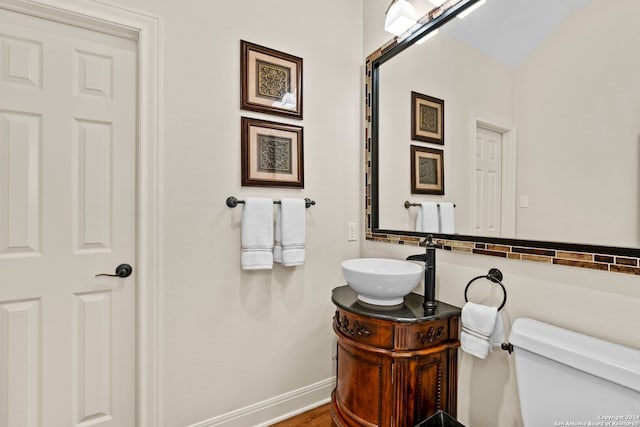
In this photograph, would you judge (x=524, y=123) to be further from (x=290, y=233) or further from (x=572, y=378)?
(x=290, y=233)

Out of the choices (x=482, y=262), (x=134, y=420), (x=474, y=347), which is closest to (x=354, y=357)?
(x=474, y=347)

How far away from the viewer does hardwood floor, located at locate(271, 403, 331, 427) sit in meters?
1.71

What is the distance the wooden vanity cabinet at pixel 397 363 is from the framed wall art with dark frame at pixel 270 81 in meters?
1.11

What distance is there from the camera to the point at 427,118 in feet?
5.21

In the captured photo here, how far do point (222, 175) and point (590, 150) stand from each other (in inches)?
59.0

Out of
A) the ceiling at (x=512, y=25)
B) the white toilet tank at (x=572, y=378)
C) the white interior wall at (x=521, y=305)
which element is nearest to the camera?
the white toilet tank at (x=572, y=378)

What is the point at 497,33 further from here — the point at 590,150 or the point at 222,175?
the point at 222,175

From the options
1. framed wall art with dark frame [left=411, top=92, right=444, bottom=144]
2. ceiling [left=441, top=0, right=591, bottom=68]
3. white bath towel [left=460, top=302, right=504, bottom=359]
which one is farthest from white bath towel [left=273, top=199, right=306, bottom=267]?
ceiling [left=441, top=0, right=591, bottom=68]

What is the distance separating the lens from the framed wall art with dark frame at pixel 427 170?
60.7 inches

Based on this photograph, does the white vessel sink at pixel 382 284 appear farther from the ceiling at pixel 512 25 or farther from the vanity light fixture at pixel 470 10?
the vanity light fixture at pixel 470 10

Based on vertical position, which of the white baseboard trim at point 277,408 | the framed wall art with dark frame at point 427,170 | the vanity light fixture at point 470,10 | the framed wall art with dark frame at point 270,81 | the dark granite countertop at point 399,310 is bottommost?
the white baseboard trim at point 277,408

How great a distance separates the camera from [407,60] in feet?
5.56

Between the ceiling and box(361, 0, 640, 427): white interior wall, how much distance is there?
82 cm

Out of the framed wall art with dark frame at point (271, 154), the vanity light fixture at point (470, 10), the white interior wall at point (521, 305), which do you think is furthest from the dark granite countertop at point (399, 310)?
the vanity light fixture at point (470, 10)
